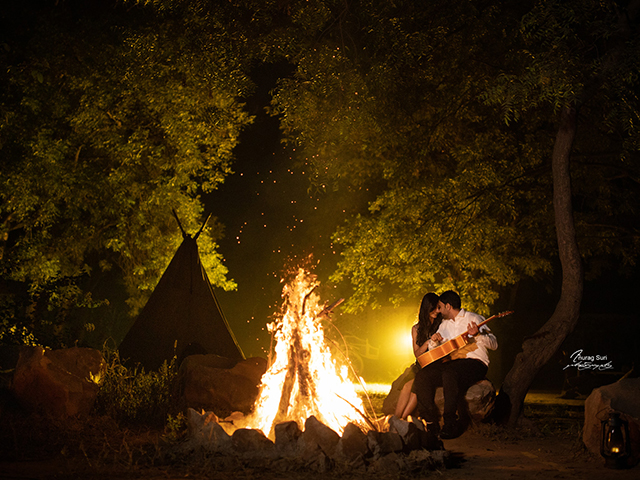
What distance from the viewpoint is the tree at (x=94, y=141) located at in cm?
1532

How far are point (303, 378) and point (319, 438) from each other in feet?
3.32

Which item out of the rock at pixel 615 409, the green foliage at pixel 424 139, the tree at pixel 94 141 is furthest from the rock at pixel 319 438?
the tree at pixel 94 141

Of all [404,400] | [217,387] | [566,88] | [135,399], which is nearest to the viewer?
[404,400]

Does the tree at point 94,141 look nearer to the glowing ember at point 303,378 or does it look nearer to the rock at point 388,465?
the glowing ember at point 303,378

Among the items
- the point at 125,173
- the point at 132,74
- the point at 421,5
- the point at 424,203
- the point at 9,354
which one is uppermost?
the point at 421,5

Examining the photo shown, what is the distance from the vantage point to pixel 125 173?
16.6m

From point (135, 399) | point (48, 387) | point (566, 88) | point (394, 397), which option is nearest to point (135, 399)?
point (135, 399)

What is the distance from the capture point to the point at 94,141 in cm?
1639

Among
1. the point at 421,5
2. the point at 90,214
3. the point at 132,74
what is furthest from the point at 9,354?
the point at 421,5

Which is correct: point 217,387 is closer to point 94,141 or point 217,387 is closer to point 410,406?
point 410,406

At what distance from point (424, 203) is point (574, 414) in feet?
18.2

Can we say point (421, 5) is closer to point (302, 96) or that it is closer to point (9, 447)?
point (302, 96)

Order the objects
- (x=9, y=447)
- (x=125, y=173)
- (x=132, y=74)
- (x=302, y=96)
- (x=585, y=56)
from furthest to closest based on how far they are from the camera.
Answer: (x=125, y=173) → (x=132, y=74) → (x=302, y=96) → (x=585, y=56) → (x=9, y=447)
